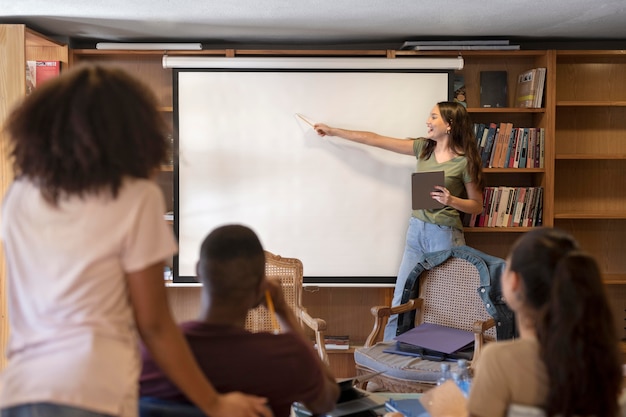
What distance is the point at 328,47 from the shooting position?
461 centimetres

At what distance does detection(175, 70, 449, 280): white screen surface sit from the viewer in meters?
4.28

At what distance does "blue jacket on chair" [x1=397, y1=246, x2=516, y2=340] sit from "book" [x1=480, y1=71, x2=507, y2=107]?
142 centimetres

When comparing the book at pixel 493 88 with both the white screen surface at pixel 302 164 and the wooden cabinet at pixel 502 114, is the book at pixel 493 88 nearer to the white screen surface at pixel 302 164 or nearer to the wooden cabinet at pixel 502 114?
the wooden cabinet at pixel 502 114

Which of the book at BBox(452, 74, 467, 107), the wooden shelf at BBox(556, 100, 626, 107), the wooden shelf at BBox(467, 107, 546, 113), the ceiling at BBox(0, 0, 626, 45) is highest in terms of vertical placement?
the ceiling at BBox(0, 0, 626, 45)

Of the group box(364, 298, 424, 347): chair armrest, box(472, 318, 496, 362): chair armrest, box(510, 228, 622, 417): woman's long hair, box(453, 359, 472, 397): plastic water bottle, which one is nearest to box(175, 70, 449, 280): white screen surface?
box(364, 298, 424, 347): chair armrest

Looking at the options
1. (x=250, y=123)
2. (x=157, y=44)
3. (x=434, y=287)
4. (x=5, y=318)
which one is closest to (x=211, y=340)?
(x=434, y=287)

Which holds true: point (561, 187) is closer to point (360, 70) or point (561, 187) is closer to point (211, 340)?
point (360, 70)

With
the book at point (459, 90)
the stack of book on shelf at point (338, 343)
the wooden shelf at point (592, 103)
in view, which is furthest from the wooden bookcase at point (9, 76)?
the wooden shelf at point (592, 103)

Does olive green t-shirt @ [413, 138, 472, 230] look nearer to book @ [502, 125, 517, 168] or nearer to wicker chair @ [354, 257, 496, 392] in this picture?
wicker chair @ [354, 257, 496, 392]

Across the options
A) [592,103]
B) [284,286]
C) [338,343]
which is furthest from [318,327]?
[592,103]

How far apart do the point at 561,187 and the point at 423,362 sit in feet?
6.98

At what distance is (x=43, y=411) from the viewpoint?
3.85ft

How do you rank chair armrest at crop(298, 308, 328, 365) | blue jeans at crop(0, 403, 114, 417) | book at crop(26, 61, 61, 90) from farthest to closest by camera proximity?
book at crop(26, 61, 61, 90)
chair armrest at crop(298, 308, 328, 365)
blue jeans at crop(0, 403, 114, 417)

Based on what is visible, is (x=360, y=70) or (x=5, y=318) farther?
(x=360, y=70)
